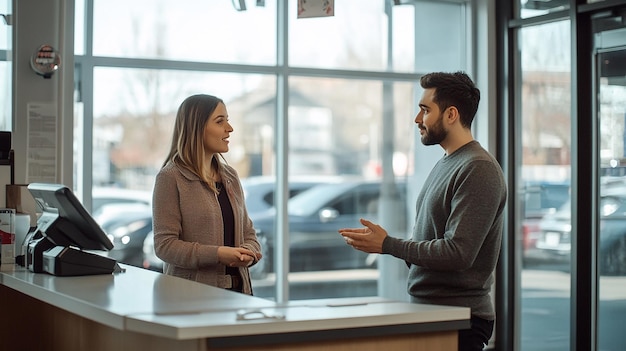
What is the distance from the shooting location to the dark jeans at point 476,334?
295 centimetres

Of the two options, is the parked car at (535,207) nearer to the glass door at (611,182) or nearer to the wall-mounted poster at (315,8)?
the glass door at (611,182)

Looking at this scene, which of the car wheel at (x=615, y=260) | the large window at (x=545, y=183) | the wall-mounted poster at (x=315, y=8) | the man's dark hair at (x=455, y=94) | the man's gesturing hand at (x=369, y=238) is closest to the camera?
the man's gesturing hand at (x=369, y=238)

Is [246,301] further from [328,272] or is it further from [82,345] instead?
[328,272]

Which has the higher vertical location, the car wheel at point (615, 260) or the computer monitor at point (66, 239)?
the computer monitor at point (66, 239)

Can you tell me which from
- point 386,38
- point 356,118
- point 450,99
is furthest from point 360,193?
point 450,99

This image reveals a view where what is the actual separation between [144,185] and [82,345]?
233cm

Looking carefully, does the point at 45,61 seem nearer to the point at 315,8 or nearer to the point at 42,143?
the point at 42,143

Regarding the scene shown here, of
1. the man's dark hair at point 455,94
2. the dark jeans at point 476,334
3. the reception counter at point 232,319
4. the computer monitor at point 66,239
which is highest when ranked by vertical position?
the man's dark hair at point 455,94

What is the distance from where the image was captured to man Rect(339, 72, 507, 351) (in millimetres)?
2943

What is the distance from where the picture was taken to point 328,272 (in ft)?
20.3

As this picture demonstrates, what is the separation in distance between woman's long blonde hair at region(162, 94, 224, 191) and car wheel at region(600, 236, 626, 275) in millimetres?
2849

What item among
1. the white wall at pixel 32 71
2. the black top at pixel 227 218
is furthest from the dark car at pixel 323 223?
the black top at pixel 227 218

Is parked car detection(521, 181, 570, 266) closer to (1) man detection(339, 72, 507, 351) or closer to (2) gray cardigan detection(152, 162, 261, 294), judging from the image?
(1) man detection(339, 72, 507, 351)

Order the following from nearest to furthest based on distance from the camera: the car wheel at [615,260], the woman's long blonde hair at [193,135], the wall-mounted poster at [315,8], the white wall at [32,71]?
the woman's long blonde hair at [193,135], the white wall at [32,71], the car wheel at [615,260], the wall-mounted poster at [315,8]
